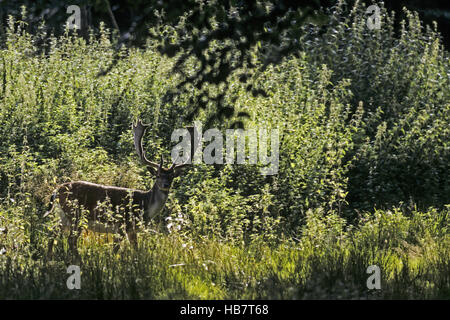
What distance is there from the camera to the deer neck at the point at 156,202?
336 inches

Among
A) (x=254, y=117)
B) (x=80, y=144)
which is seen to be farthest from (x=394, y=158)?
(x=80, y=144)

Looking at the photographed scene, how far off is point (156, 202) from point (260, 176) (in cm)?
174

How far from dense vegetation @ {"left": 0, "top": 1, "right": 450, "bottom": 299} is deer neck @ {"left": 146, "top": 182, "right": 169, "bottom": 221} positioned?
4.8 inches

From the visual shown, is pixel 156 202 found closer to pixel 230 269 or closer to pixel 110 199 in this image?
pixel 110 199

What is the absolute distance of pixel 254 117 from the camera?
1035cm

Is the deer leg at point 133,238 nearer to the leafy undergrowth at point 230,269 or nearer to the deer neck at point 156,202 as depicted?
the leafy undergrowth at point 230,269

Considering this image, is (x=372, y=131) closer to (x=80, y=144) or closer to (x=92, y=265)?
(x=80, y=144)

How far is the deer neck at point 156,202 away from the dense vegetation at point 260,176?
12 centimetres

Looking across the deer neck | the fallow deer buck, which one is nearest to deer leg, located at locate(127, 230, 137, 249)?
the fallow deer buck

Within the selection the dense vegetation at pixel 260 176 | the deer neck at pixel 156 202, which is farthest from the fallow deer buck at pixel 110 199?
the dense vegetation at pixel 260 176

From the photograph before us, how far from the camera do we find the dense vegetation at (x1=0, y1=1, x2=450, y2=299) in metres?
6.20
